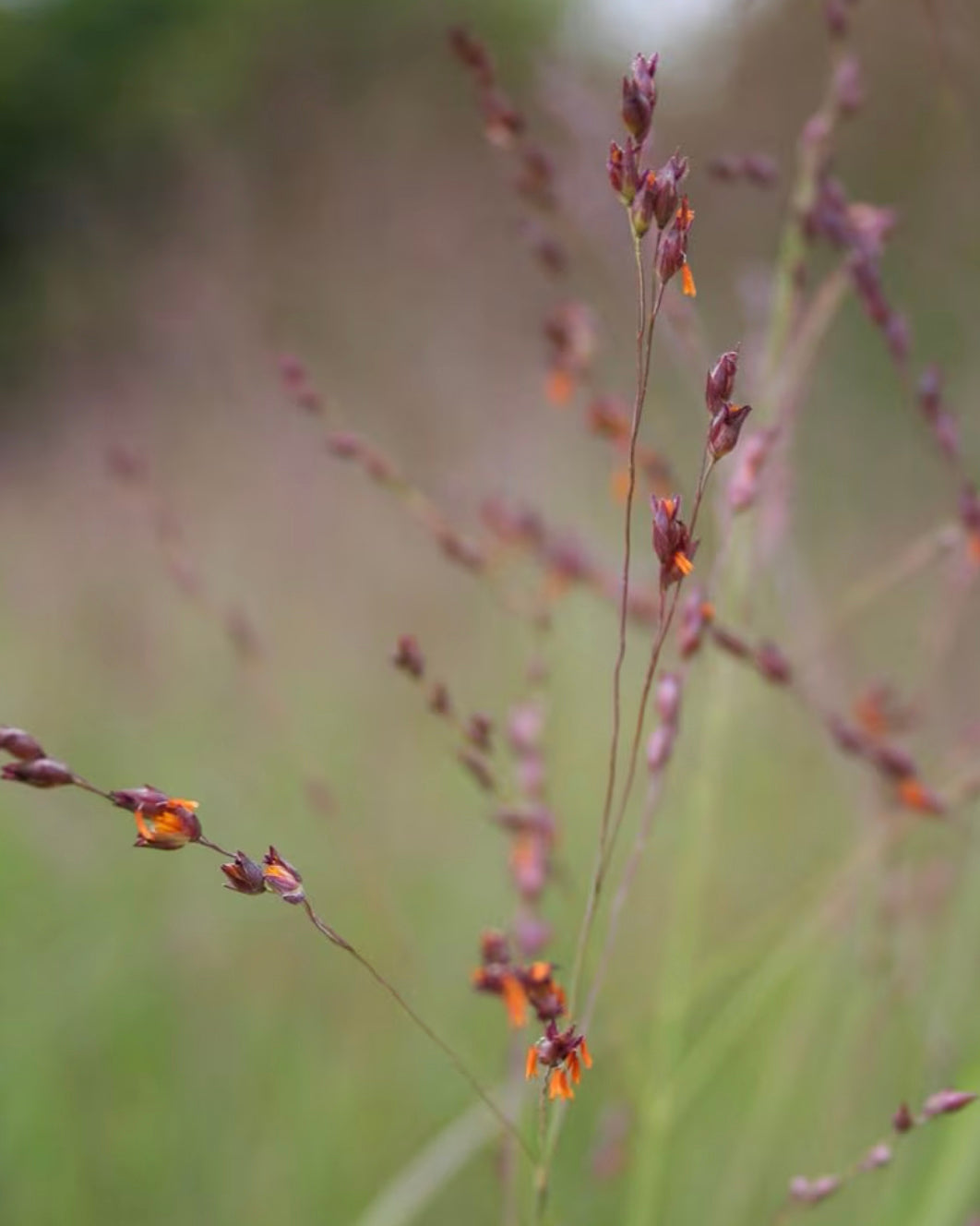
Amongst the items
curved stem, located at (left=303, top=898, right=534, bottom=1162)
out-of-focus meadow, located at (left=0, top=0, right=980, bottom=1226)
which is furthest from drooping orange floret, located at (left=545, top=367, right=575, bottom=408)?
curved stem, located at (left=303, top=898, right=534, bottom=1162)

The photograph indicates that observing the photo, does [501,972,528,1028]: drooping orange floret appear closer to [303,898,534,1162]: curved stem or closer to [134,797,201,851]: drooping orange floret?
[303,898,534,1162]: curved stem

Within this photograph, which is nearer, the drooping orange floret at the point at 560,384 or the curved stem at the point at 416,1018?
the curved stem at the point at 416,1018

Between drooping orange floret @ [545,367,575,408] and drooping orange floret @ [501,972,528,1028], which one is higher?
drooping orange floret @ [545,367,575,408]

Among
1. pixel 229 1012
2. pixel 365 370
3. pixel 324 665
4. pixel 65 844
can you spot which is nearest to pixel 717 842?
pixel 229 1012

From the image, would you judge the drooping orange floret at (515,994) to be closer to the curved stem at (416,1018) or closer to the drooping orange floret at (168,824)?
the curved stem at (416,1018)

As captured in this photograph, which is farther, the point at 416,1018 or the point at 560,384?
the point at 560,384

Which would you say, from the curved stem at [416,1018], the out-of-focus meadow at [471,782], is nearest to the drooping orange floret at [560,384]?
the out-of-focus meadow at [471,782]

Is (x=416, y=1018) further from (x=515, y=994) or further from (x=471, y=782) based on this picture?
(x=471, y=782)

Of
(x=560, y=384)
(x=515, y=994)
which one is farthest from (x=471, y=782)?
(x=515, y=994)

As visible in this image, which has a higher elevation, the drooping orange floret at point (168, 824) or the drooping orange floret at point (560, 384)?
the drooping orange floret at point (560, 384)
